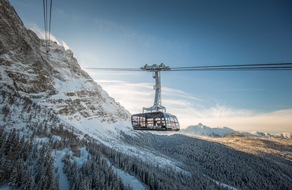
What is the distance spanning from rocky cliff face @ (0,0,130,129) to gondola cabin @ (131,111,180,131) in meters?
21.7

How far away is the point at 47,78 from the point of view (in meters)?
68.1

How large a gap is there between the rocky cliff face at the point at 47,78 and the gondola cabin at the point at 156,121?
21725 millimetres

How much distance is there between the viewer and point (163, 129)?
1644 cm

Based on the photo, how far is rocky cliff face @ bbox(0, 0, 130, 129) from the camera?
52750mm

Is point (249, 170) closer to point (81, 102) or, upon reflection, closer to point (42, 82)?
point (81, 102)

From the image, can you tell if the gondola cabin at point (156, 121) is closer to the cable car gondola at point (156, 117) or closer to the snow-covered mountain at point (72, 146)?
the cable car gondola at point (156, 117)

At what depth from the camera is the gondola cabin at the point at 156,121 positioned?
52.6 ft

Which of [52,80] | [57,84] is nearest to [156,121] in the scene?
[52,80]

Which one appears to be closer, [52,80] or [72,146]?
[72,146]

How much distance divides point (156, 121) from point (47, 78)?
223 feet

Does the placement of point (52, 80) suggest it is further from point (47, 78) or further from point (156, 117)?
point (156, 117)

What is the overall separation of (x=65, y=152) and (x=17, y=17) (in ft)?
246

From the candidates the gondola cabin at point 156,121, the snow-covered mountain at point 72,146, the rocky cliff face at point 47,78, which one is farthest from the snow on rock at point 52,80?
the gondola cabin at point 156,121

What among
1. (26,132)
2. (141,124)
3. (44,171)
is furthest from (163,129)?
(26,132)
